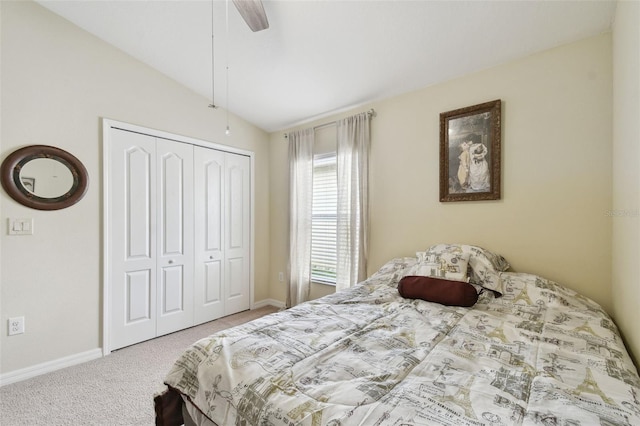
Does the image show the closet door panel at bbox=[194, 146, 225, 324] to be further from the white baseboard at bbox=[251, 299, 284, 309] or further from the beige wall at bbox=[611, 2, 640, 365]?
the beige wall at bbox=[611, 2, 640, 365]

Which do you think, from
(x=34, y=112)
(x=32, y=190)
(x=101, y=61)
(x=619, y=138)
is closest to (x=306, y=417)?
(x=619, y=138)

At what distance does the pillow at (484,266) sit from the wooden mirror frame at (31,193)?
10.2ft

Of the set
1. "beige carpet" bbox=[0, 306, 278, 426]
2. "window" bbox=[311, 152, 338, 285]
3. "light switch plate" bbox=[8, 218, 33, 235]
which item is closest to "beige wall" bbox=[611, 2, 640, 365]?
"window" bbox=[311, 152, 338, 285]

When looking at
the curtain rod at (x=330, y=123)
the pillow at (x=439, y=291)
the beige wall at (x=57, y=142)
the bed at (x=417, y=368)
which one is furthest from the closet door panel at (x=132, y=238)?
the pillow at (x=439, y=291)

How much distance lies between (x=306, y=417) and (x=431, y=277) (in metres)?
1.48

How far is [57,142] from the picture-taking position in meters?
2.33

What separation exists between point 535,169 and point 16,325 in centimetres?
418

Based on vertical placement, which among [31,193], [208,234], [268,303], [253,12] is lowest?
[268,303]

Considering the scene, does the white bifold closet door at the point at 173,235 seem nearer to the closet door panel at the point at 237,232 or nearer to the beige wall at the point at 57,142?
the closet door panel at the point at 237,232

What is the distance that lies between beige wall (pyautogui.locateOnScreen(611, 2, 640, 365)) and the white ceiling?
42 cm

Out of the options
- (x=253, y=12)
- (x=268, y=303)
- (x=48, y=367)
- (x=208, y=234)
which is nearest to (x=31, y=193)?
(x=48, y=367)

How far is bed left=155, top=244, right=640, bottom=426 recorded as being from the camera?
2.73 ft

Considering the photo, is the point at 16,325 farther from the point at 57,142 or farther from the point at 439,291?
the point at 439,291

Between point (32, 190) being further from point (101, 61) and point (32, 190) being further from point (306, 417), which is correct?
point (306, 417)
